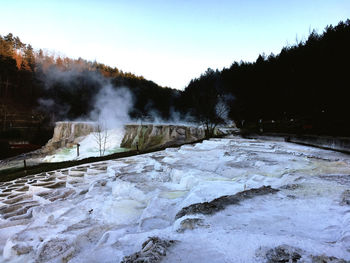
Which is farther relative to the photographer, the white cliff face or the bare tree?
the white cliff face

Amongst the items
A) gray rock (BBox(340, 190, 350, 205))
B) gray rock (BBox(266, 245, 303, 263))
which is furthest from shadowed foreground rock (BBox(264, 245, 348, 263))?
gray rock (BBox(340, 190, 350, 205))

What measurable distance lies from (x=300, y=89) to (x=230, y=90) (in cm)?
927

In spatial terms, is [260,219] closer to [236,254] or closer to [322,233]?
[322,233]

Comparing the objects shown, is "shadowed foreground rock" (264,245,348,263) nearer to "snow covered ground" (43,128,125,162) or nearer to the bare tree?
the bare tree

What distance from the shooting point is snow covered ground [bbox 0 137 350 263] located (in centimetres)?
161

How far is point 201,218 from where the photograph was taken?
2.09 metres

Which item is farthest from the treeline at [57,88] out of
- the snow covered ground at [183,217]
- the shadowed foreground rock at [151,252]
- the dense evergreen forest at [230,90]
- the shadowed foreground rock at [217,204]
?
the shadowed foreground rock at [151,252]

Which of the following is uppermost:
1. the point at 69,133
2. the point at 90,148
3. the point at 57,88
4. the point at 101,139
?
the point at 57,88

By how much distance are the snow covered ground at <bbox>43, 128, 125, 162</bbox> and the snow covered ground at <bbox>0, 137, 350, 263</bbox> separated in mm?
13767

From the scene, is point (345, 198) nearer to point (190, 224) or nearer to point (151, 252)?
point (190, 224)

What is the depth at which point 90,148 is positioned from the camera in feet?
65.0

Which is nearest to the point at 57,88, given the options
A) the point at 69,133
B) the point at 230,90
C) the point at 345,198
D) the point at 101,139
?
the point at 69,133

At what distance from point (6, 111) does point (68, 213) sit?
44572mm

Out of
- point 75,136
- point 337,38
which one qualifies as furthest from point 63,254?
point 75,136
